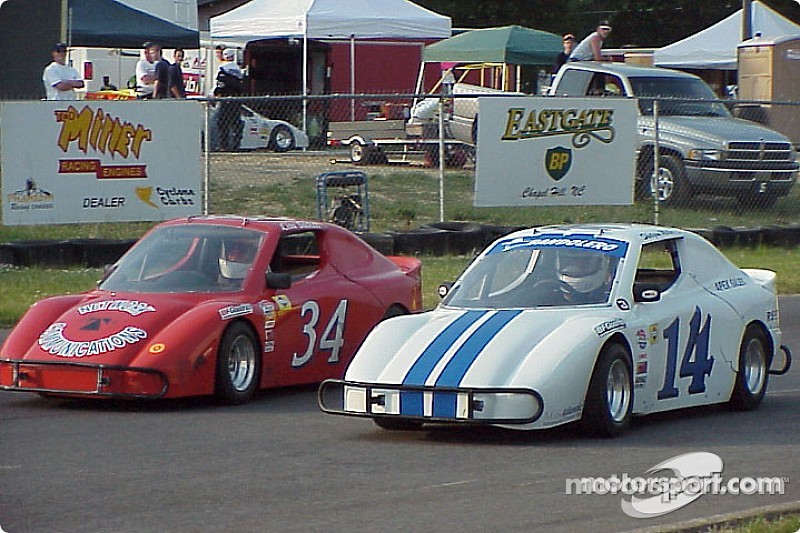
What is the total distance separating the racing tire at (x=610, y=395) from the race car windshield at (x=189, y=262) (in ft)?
9.30

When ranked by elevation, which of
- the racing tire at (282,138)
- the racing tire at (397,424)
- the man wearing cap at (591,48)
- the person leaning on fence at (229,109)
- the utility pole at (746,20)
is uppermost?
the utility pole at (746,20)

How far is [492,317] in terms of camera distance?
836cm

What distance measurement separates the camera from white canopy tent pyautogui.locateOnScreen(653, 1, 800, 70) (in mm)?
40594

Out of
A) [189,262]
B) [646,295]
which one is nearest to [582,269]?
[646,295]

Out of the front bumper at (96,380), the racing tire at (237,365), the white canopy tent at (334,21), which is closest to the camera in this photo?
the front bumper at (96,380)

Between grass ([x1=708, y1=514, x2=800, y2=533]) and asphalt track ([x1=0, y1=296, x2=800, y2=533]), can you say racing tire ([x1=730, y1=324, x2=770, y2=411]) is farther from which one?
grass ([x1=708, y1=514, x2=800, y2=533])

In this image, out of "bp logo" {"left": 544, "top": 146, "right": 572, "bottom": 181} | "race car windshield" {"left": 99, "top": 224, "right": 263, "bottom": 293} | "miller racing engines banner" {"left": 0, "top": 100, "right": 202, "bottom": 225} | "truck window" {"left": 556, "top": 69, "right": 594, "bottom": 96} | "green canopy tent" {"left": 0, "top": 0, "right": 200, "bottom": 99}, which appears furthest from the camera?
"green canopy tent" {"left": 0, "top": 0, "right": 200, "bottom": 99}

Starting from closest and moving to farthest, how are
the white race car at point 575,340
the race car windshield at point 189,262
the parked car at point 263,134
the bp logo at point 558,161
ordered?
the white race car at point 575,340 → the race car windshield at point 189,262 → the bp logo at point 558,161 → the parked car at point 263,134

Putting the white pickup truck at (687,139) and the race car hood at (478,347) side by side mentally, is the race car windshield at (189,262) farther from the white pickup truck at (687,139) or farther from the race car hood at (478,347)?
the white pickup truck at (687,139)

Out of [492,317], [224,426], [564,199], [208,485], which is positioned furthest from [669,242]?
[564,199]

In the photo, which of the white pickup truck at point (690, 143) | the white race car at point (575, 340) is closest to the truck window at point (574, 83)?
the white pickup truck at point (690, 143)

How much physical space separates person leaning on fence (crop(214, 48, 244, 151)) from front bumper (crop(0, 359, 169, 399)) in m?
8.75

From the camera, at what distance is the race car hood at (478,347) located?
7.74 meters

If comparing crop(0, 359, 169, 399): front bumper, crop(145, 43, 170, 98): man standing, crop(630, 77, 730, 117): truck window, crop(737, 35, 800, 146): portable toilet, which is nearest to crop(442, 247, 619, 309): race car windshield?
crop(0, 359, 169, 399): front bumper
